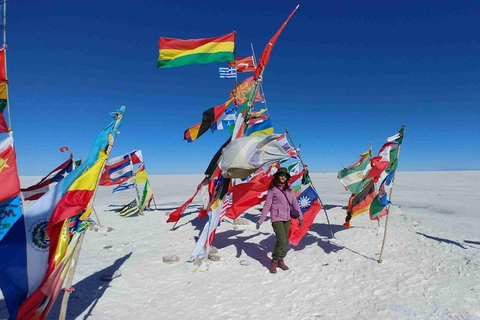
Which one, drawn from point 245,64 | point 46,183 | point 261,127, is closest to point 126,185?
point 46,183

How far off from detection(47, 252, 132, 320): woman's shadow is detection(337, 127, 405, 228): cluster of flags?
6410 mm

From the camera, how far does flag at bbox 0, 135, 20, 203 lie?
3.95 metres

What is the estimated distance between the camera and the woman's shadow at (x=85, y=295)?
4.48 meters

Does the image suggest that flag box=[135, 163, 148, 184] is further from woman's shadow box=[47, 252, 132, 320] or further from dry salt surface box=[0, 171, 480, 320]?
woman's shadow box=[47, 252, 132, 320]

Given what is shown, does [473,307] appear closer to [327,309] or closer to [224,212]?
[327,309]

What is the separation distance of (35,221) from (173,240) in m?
5.97

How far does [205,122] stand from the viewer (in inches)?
340

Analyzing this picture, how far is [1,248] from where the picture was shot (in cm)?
316

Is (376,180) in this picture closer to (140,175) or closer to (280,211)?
(280,211)

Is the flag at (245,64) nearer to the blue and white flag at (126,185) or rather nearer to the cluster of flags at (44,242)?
the blue and white flag at (126,185)

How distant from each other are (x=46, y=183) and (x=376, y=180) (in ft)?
33.3

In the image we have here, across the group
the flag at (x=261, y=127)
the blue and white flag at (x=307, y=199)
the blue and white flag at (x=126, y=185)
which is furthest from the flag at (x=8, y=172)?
the blue and white flag at (x=126, y=185)

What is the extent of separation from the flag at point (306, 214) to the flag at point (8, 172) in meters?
5.96

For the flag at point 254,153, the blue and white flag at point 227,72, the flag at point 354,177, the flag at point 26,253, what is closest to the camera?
the flag at point 26,253
